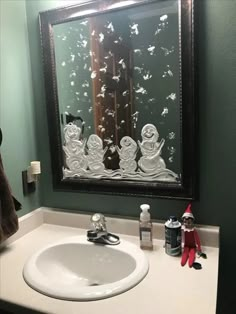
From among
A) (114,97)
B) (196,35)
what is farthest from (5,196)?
(196,35)

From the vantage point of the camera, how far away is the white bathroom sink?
102cm

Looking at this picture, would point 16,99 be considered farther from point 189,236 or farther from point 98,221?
point 189,236

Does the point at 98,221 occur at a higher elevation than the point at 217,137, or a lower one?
lower

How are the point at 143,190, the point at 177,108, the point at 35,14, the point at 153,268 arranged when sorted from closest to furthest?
the point at 153,268
the point at 177,108
the point at 143,190
the point at 35,14

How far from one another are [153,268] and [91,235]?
31 cm

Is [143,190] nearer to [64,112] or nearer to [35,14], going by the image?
[64,112]

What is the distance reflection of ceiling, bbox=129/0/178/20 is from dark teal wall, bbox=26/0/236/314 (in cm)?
10

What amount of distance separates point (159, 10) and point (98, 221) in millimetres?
895

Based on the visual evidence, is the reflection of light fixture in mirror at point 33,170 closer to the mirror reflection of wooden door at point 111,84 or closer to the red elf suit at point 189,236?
the mirror reflection of wooden door at point 111,84

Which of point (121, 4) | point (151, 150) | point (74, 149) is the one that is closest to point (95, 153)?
point (74, 149)

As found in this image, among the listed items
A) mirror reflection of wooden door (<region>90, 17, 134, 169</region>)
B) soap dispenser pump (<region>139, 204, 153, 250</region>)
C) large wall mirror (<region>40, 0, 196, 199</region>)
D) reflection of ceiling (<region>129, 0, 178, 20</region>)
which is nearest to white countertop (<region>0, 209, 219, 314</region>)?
soap dispenser pump (<region>139, 204, 153, 250</region>)

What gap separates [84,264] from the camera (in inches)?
46.6

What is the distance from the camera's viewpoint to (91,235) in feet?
3.90

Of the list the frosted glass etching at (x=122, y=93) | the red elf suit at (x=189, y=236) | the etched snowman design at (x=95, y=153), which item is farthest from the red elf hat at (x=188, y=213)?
the etched snowman design at (x=95, y=153)
